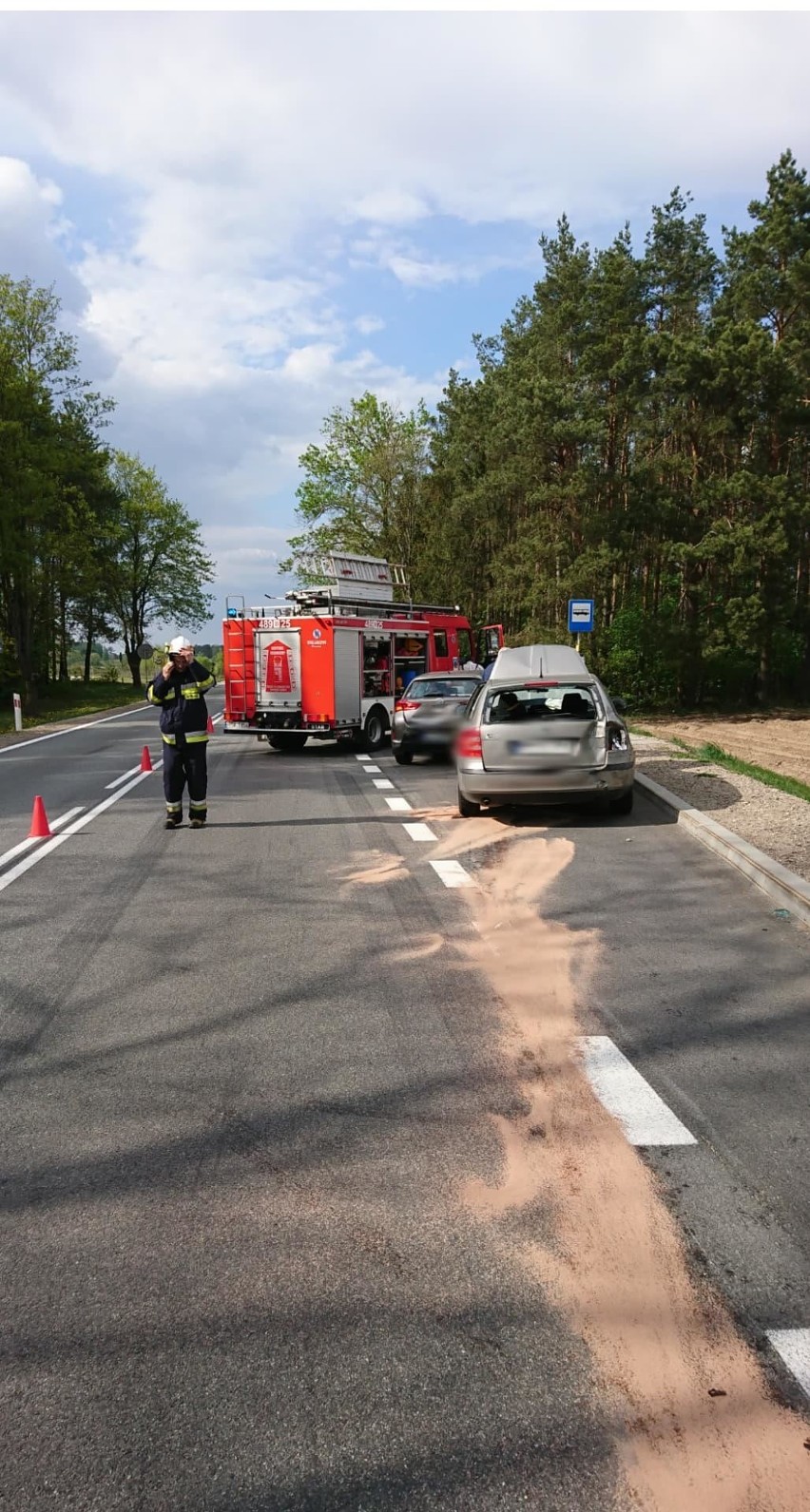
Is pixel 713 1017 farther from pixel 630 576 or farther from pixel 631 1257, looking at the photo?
pixel 630 576

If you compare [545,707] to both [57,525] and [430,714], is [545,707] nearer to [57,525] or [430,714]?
[430,714]

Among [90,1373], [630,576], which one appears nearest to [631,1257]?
[90,1373]

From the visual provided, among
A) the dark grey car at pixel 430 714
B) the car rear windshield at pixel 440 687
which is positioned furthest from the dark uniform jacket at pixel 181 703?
the car rear windshield at pixel 440 687

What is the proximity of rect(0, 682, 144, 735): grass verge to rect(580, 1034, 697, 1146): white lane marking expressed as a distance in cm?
2778

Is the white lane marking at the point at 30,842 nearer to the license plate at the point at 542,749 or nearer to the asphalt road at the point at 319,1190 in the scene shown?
the asphalt road at the point at 319,1190

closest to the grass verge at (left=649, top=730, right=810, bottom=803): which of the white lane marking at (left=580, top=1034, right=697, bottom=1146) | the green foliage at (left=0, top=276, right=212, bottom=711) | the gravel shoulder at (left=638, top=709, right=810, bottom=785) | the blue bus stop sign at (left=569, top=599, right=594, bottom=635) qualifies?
the gravel shoulder at (left=638, top=709, right=810, bottom=785)

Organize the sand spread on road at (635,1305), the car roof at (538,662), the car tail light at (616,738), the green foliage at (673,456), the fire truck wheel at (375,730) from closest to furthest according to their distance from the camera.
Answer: the sand spread on road at (635,1305) → the car tail light at (616,738) → the car roof at (538,662) → the fire truck wheel at (375,730) → the green foliage at (673,456)

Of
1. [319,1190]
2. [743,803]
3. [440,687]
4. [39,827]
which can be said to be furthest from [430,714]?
[319,1190]

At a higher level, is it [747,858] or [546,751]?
[546,751]

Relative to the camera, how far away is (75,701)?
54.6 m

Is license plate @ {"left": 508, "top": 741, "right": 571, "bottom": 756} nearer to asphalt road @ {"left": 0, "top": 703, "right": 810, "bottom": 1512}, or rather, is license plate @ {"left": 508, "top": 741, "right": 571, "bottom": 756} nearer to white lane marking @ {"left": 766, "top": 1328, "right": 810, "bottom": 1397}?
asphalt road @ {"left": 0, "top": 703, "right": 810, "bottom": 1512}

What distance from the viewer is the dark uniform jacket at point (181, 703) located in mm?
11414

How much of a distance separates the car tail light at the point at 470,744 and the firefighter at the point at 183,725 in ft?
8.40

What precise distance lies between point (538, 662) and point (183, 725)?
4503mm
